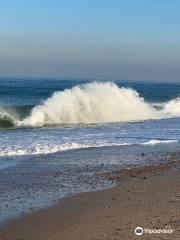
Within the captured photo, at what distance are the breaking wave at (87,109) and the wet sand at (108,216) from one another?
16275 millimetres

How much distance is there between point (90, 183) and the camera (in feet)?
32.7

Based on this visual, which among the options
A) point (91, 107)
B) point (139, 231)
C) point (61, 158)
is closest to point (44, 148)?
point (61, 158)

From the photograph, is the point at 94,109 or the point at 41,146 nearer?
the point at 41,146

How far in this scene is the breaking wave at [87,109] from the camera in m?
27.4

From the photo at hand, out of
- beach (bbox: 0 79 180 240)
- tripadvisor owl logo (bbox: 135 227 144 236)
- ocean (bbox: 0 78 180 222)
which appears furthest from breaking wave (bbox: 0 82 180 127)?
tripadvisor owl logo (bbox: 135 227 144 236)

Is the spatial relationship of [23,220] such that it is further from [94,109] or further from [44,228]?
[94,109]

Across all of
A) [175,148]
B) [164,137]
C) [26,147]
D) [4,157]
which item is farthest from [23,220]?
[164,137]

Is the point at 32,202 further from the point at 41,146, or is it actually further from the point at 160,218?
the point at 41,146

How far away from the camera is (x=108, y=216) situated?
7.49m

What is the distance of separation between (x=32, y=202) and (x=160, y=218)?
82.4 inches

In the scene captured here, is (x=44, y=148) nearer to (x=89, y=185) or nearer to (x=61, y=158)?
(x=61, y=158)

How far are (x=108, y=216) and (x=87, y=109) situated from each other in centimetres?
2250

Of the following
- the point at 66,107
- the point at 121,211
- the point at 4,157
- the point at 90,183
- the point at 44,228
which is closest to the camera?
the point at 44,228

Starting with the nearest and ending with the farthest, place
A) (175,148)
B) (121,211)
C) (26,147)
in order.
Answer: (121,211) → (26,147) → (175,148)
